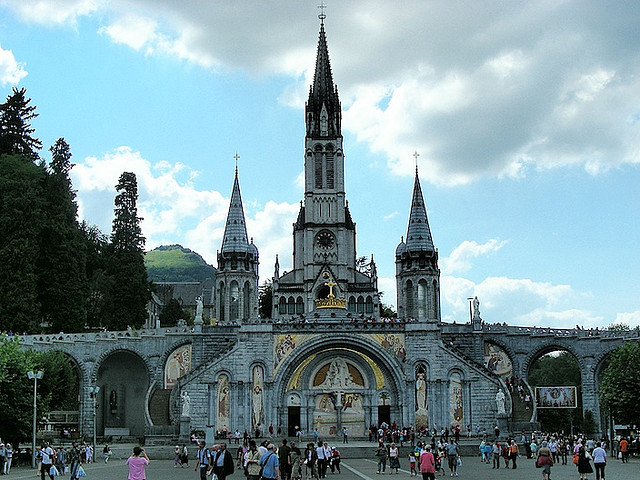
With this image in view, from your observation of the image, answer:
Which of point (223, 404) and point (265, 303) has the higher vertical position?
point (265, 303)

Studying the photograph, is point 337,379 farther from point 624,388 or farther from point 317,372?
point 624,388

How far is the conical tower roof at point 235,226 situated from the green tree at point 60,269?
19797mm

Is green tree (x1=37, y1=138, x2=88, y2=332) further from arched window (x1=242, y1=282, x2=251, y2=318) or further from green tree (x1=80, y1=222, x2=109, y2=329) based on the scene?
arched window (x1=242, y1=282, x2=251, y2=318)

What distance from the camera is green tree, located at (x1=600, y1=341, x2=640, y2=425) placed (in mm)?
38312

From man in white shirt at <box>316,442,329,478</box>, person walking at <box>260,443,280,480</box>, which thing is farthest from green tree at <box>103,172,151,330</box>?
person walking at <box>260,443,280,480</box>

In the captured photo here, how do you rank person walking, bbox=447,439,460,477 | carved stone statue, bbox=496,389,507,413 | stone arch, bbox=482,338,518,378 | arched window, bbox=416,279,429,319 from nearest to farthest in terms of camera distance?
person walking, bbox=447,439,460,477
carved stone statue, bbox=496,389,507,413
stone arch, bbox=482,338,518,378
arched window, bbox=416,279,429,319

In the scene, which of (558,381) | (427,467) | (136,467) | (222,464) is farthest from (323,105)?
(136,467)

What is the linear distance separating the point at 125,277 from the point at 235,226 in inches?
626

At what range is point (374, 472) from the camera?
101ft

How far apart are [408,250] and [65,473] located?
4150 cm

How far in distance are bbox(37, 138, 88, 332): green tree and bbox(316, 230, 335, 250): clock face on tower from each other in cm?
2991

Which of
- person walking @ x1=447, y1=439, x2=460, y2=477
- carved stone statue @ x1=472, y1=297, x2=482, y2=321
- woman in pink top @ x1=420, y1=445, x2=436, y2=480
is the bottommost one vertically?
person walking @ x1=447, y1=439, x2=460, y2=477

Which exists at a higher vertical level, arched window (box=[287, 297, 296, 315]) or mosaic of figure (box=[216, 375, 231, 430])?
arched window (box=[287, 297, 296, 315])

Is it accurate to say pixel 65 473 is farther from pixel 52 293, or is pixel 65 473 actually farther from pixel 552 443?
pixel 52 293
